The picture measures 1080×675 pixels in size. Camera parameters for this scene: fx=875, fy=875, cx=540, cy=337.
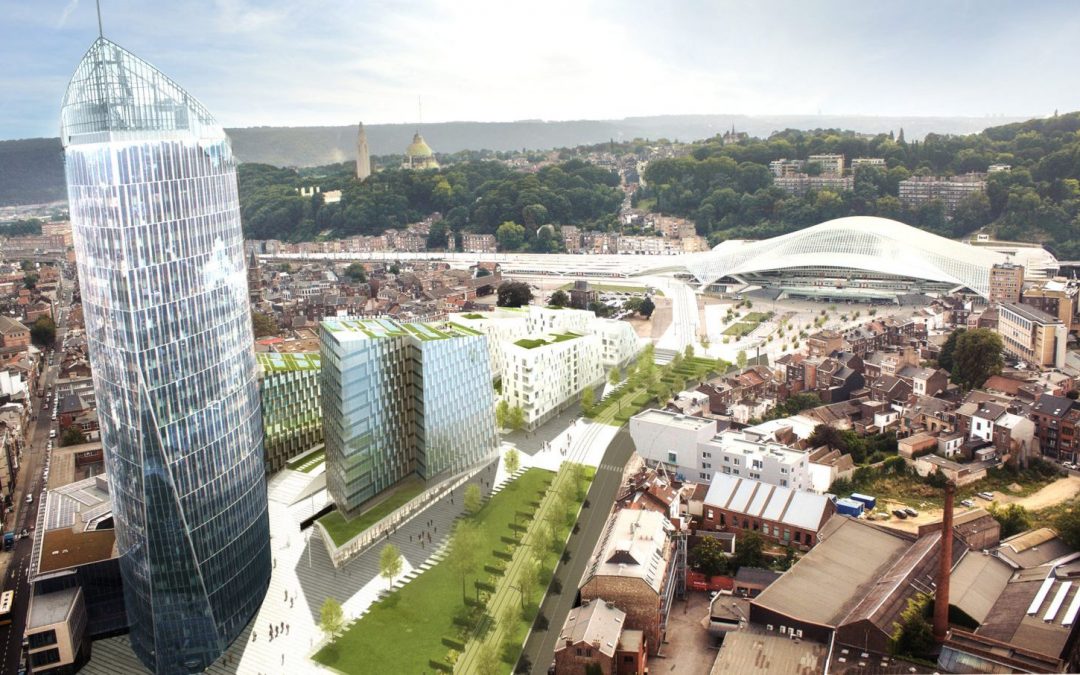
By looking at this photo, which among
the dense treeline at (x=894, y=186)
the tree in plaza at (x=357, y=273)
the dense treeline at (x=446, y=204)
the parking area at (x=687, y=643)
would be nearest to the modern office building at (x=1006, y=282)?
the dense treeline at (x=894, y=186)

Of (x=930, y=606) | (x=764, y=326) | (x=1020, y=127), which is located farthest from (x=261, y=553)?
(x=1020, y=127)

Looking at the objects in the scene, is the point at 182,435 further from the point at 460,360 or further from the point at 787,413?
the point at 787,413

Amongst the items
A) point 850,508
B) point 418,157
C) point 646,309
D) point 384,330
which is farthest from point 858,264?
point 418,157

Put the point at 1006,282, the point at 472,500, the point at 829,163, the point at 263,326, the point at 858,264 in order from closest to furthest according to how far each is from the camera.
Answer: the point at 472,500
the point at 263,326
the point at 1006,282
the point at 858,264
the point at 829,163

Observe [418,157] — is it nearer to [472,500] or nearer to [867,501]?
[472,500]

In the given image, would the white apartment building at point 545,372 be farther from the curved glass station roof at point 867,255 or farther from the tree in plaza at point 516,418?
the curved glass station roof at point 867,255

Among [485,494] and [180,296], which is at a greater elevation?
[180,296]

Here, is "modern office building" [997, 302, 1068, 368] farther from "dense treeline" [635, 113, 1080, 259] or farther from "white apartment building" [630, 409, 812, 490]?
"dense treeline" [635, 113, 1080, 259]
